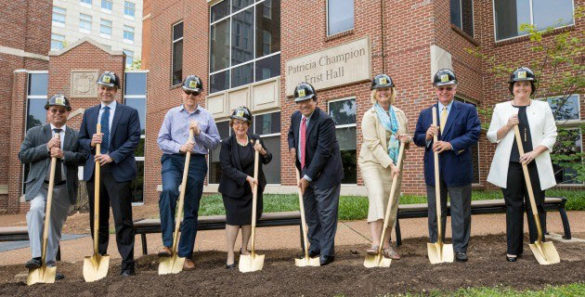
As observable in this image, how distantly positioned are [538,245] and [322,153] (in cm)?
235

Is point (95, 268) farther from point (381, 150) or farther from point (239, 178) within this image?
point (381, 150)

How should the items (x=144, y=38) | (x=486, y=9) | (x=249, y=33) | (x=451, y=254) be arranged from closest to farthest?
(x=451, y=254) < (x=486, y=9) < (x=249, y=33) < (x=144, y=38)

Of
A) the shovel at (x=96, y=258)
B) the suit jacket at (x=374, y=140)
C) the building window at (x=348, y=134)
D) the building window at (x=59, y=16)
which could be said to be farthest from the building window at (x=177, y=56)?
the building window at (x=59, y=16)

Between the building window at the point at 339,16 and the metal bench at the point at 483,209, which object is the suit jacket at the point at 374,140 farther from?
the building window at the point at 339,16

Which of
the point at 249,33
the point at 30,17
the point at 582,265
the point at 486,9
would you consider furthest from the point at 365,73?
the point at 30,17

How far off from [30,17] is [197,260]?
773 inches

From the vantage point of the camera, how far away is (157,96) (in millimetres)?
17375

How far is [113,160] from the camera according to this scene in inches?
164

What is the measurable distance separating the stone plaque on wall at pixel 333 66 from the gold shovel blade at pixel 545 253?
6.71 metres

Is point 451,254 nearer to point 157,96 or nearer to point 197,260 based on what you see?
point 197,260

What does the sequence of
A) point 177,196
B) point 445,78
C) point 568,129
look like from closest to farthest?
point 445,78, point 177,196, point 568,129

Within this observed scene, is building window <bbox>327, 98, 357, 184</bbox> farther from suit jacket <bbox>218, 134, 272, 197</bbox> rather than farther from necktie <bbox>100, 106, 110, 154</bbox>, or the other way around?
necktie <bbox>100, 106, 110, 154</bbox>

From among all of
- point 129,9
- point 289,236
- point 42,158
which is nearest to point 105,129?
point 42,158

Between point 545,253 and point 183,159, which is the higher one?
point 183,159
